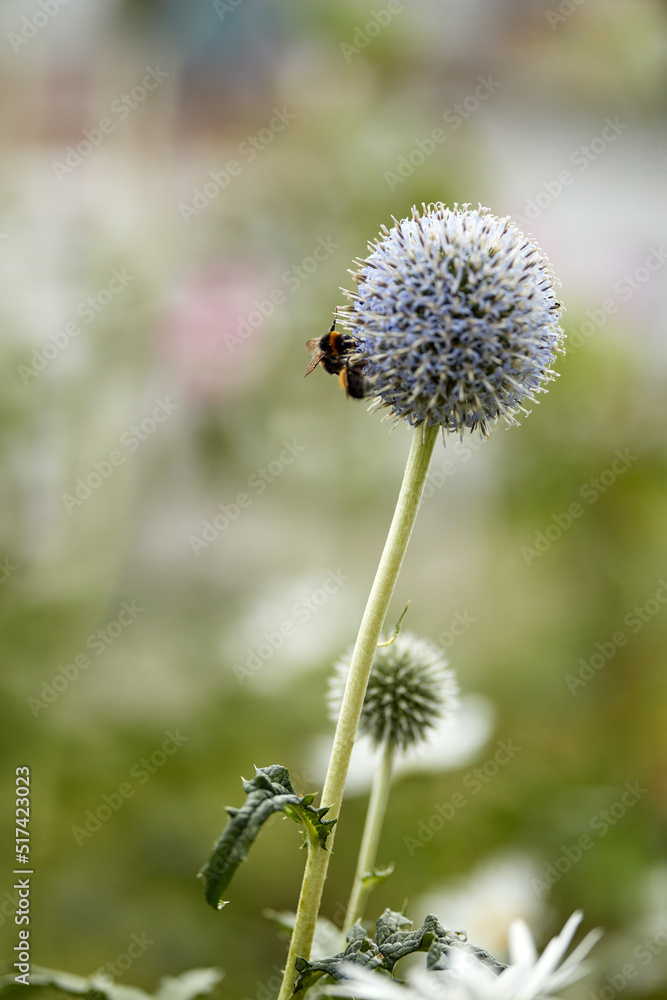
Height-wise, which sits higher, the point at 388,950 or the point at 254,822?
the point at 254,822

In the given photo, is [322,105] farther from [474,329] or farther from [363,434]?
[474,329]

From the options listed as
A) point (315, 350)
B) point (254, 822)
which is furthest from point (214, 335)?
point (254, 822)

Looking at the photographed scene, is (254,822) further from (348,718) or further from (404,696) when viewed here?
(404,696)

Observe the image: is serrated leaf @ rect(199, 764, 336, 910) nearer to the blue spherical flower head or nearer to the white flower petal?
the white flower petal

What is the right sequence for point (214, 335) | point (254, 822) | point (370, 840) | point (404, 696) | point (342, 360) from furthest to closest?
point (214, 335) < point (404, 696) < point (342, 360) < point (370, 840) < point (254, 822)

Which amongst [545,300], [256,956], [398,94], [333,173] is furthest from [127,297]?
[256,956]

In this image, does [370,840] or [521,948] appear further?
[370,840]

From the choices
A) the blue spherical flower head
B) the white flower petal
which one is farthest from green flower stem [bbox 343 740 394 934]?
the blue spherical flower head
